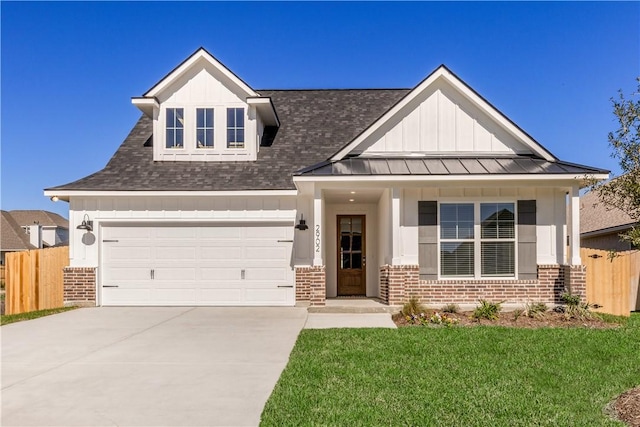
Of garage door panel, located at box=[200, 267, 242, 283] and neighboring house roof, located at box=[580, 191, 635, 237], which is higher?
neighboring house roof, located at box=[580, 191, 635, 237]

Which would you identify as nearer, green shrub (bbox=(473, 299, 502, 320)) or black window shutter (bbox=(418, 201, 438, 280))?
green shrub (bbox=(473, 299, 502, 320))

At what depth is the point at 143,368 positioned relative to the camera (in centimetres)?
685

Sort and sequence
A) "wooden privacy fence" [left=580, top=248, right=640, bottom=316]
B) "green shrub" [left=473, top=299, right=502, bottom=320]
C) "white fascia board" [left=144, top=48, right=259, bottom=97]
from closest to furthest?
1. "green shrub" [left=473, top=299, right=502, bottom=320]
2. "wooden privacy fence" [left=580, top=248, right=640, bottom=316]
3. "white fascia board" [left=144, top=48, right=259, bottom=97]

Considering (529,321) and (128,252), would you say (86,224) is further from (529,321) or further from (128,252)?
A: (529,321)

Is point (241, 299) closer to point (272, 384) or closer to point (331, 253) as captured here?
point (331, 253)

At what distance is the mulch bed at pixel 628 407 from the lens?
4.82 meters

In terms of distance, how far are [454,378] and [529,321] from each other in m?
5.20

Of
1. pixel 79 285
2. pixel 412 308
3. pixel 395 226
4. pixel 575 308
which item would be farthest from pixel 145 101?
pixel 575 308

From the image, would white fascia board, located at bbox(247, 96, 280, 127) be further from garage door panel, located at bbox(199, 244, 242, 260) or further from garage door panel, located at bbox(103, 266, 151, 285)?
garage door panel, located at bbox(103, 266, 151, 285)

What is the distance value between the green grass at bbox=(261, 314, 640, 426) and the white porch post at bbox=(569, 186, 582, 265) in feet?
9.68

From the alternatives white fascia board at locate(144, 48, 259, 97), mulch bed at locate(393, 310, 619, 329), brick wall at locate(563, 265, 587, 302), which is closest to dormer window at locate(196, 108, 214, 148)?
white fascia board at locate(144, 48, 259, 97)

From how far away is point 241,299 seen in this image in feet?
44.1

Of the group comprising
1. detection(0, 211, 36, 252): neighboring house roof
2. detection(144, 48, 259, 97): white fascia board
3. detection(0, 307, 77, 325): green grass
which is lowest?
detection(0, 307, 77, 325): green grass

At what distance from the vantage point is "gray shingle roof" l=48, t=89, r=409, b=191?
1343cm
